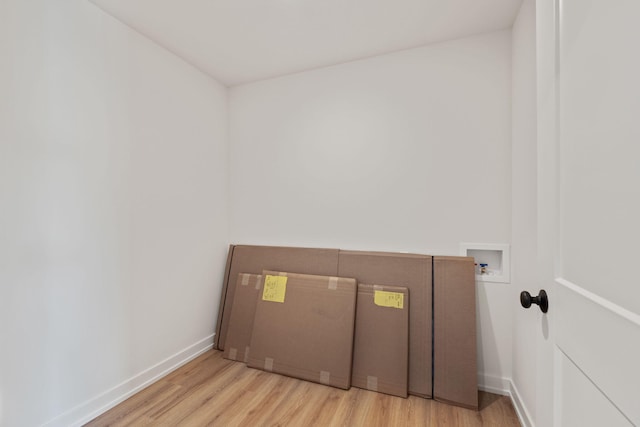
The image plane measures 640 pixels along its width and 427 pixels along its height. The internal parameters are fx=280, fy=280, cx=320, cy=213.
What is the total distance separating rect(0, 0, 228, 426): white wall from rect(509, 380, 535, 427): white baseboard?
2.47m

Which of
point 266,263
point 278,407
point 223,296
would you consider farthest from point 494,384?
point 223,296

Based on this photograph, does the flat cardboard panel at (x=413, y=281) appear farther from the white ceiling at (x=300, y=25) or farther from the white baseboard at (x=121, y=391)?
the white ceiling at (x=300, y=25)

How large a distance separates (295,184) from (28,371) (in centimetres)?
207

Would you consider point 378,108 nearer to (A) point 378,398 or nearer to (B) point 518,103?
(B) point 518,103

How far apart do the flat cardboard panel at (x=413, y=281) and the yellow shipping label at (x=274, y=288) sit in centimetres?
50

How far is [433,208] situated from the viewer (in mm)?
2186

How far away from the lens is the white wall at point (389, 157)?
6.69 feet

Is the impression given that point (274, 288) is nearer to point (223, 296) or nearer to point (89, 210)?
point (223, 296)

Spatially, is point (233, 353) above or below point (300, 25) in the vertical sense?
below

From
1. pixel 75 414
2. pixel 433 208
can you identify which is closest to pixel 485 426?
pixel 433 208

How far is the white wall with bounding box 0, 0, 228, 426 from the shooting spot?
1.44 meters

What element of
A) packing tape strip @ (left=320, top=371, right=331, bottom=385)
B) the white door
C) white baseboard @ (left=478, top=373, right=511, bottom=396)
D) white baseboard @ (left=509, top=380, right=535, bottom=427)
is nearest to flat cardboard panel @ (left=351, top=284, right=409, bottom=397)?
packing tape strip @ (left=320, top=371, right=331, bottom=385)

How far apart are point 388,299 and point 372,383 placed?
23.6 inches

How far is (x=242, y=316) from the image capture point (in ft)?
8.41
